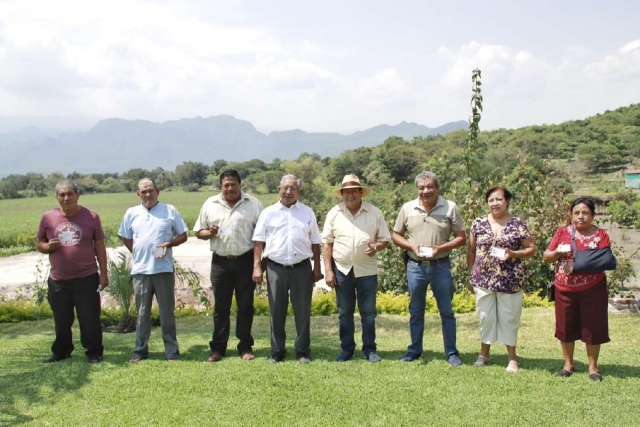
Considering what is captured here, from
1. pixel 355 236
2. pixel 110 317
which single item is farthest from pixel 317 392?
pixel 110 317

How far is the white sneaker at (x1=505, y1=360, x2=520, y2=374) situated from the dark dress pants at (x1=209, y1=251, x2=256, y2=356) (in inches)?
100

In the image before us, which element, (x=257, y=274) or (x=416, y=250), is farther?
(x=257, y=274)

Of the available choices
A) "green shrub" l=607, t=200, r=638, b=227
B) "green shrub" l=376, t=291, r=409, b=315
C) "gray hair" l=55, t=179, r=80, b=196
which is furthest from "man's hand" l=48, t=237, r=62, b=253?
"green shrub" l=607, t=200, r=638, b=227

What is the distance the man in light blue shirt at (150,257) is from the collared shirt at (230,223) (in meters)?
0.37

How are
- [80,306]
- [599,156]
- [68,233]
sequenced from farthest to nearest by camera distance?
[599,156] → [80,306] → [68,233]

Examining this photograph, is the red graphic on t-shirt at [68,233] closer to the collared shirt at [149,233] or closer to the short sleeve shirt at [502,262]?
the collared shirt at [149,233]

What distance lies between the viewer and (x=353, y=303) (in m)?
5.29

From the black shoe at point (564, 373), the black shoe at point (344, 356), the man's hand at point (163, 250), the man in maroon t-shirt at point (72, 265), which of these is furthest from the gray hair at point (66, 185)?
the black shoe at point (564, 373)

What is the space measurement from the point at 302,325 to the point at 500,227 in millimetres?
2121

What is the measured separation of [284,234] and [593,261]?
275 cm

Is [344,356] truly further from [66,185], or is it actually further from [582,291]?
[66,185]

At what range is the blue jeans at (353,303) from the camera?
5.20 metres

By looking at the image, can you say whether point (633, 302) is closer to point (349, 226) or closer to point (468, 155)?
point (468, 155)

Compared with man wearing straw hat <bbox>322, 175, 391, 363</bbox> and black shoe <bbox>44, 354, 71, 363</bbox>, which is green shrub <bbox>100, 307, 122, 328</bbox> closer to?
black shoe <bbox>44, 354, 71, 363</bbox>
